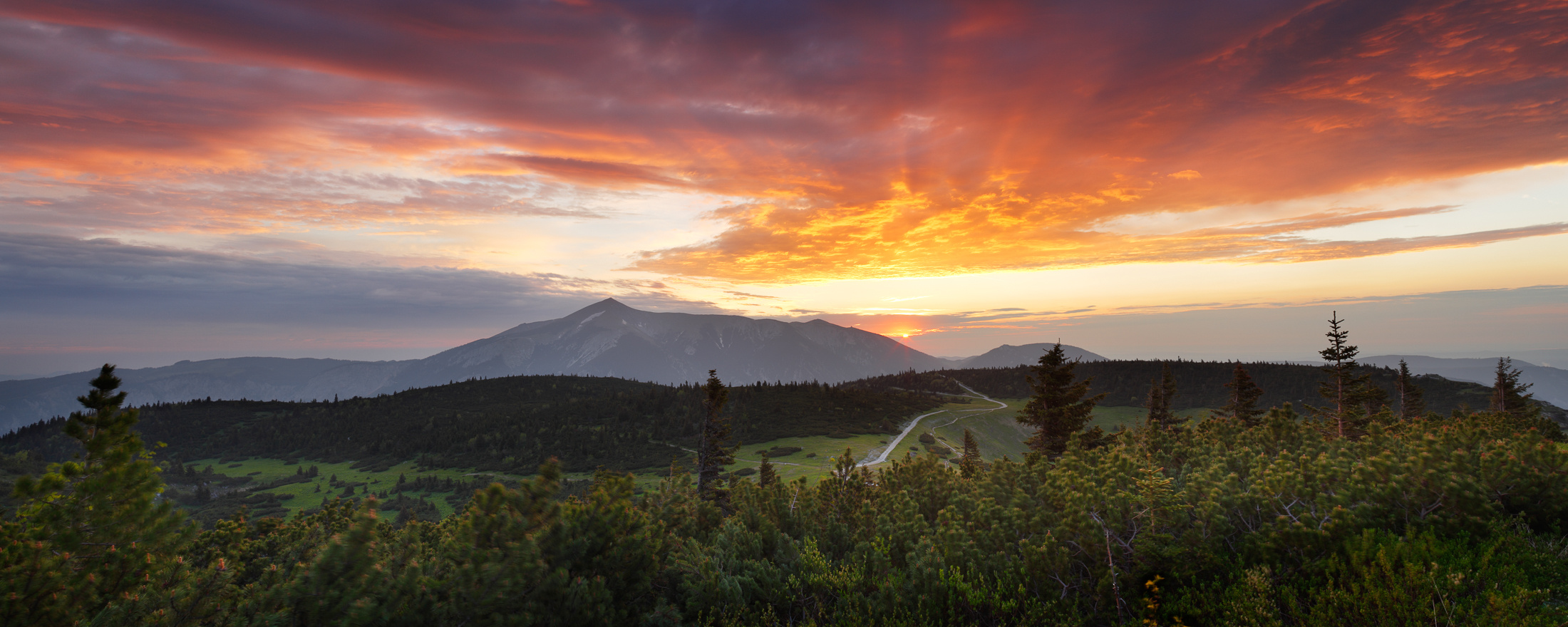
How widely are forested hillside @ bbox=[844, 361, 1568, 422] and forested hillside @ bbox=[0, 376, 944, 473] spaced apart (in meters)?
39.2

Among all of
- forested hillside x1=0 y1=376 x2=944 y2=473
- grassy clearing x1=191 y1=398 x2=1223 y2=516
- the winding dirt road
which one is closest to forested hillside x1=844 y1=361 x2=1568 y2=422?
the winding dirt road

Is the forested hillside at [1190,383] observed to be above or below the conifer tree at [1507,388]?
below

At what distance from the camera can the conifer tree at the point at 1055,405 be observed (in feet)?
98.1

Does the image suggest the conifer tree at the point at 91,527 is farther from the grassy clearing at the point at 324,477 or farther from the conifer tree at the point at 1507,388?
the conifer tree at the point at 1507,388

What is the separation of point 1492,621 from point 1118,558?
346 cm

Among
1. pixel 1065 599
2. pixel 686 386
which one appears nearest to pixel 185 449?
pixel 686 386

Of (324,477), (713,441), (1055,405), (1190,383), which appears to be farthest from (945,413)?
(324,477)

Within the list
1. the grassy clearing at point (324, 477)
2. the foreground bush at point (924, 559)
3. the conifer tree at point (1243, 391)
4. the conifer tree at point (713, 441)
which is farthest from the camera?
the grassy clearing at point (324, 477)

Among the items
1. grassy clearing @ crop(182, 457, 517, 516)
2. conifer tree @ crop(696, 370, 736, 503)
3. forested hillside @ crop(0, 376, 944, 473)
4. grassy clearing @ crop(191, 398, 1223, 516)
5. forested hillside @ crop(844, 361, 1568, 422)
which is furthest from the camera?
forested hillside @ crop(844, 361, 1568, 422)

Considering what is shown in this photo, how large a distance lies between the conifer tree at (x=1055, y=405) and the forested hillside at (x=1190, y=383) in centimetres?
9991

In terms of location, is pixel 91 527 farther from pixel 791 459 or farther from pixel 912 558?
pixel 791 459

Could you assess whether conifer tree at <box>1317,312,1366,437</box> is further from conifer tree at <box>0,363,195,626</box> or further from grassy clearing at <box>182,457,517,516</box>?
grassy clearing at <box>182,457,517,516</box>

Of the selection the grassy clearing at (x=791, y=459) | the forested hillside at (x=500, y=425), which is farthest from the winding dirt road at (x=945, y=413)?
the forested hillside at (x=500, y=425)

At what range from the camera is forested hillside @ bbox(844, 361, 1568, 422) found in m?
118
